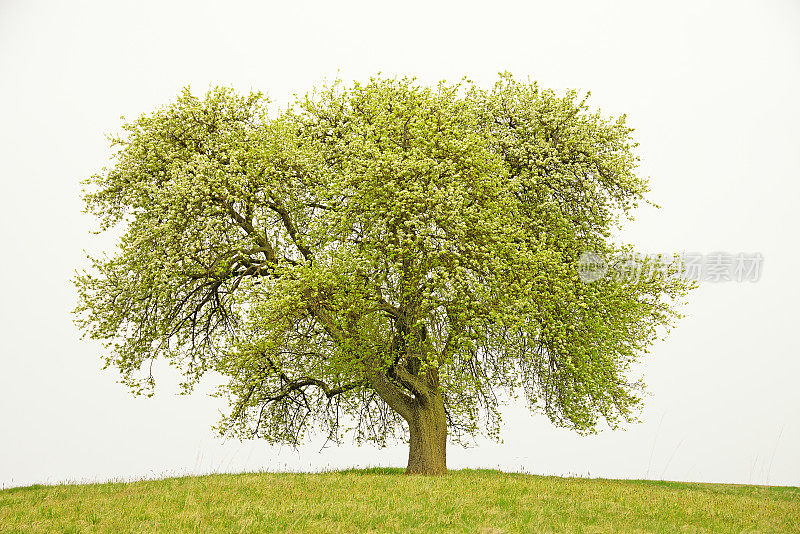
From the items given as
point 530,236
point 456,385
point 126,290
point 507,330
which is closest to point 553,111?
point 530,236

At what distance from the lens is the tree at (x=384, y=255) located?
18500mm

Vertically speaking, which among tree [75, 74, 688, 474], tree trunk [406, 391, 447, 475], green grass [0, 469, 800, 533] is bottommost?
green grass [0, 469, 800, 533]

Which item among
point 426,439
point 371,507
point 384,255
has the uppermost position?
point 384,255

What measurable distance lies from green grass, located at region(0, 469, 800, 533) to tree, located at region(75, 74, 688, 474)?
329 cm

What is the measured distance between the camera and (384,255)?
18781 millimetres

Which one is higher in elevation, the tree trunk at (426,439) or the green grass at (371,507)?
the tree trunk at (426,439)

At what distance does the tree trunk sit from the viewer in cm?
2083

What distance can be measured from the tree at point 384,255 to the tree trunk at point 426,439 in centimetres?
6

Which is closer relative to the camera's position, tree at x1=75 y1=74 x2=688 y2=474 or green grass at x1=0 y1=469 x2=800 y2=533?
green grass at x1=0 y1=469 x2=800 y2=533

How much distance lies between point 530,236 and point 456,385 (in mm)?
5086

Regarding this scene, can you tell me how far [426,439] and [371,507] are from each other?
20.2 ft

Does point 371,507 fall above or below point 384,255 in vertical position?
below

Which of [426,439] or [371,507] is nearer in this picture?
[371,507]

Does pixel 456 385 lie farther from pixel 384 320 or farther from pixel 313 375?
pixel 313 375
